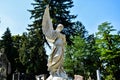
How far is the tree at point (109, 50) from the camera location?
3147cm

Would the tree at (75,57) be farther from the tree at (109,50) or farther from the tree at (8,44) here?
the tree at (8,44)

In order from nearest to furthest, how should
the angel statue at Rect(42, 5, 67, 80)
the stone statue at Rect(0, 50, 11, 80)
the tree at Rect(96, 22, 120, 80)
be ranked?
1. the angel statue at Rect(42, 5, 67, 80)
2. the stone statue at Rect(0, 50, 11, 80)
3. the tree at Rect(96, 22, 120, 80)

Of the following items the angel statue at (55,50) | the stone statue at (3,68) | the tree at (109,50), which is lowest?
the angel statue at (55,50)

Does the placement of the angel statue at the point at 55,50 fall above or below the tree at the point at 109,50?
below

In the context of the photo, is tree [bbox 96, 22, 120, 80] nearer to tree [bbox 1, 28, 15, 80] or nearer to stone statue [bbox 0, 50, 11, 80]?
tree [bbox 1, 28, 15, 80]

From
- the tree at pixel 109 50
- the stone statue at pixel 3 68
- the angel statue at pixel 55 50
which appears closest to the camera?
the angel statue at pixel 55 50

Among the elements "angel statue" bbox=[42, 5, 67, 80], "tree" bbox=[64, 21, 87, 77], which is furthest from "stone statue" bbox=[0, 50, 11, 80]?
"tree" bbox=[64, 21, 87, 77]

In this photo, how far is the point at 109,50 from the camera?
104 ft

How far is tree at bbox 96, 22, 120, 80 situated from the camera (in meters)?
31.5

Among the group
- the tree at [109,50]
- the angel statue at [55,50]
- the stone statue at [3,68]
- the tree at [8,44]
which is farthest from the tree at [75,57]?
the angel statue at [55,50]

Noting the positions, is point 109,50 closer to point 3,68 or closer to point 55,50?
point 3,68

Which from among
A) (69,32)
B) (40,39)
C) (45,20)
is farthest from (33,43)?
(45,20)

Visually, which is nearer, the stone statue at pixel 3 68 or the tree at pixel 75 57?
the stone statue at pixel 3 68

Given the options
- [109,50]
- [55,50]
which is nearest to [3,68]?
[55,50]
